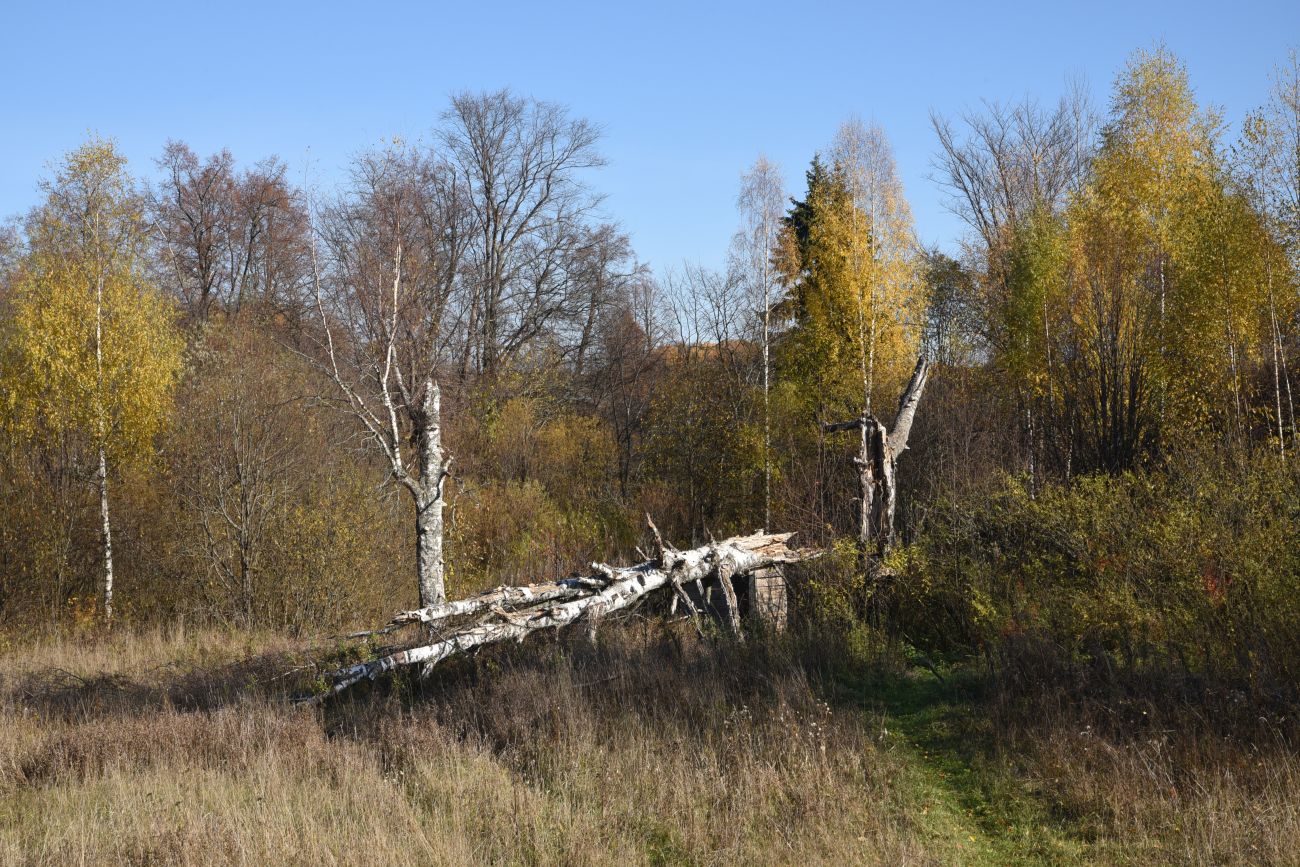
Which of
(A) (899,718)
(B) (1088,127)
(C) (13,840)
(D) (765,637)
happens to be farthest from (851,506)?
(B) (1088,127)

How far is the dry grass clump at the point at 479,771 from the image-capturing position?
5.34 metres

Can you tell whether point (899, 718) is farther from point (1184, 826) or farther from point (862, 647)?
point (1184, 826)

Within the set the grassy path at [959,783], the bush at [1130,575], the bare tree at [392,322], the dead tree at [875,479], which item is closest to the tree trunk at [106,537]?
the bare tree at [392,322]

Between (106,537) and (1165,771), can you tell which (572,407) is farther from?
(1165,771)

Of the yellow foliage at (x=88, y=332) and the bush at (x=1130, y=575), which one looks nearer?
the bush at (x=1130, y=575)

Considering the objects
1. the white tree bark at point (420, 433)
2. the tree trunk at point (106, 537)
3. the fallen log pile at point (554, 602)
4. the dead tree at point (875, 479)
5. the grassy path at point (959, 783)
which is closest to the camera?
the grassy path at point (959, 783)

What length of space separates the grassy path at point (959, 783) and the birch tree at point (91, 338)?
12073 millimetres

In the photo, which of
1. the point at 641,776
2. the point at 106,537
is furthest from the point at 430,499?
the point at 641,776

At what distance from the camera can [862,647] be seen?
29.7 feet

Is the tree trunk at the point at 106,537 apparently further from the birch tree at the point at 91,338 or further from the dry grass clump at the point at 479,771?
the dry grass clump at the point at 479,771

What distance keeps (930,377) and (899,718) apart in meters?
14.9

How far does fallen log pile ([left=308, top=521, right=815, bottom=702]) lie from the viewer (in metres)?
8.30

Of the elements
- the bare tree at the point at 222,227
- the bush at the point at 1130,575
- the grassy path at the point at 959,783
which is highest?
the bare tree at the point at 222,227

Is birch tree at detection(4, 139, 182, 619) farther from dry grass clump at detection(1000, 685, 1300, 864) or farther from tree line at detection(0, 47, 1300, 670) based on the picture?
dry grass clump at detection(1000, 685, 1300, 864)
